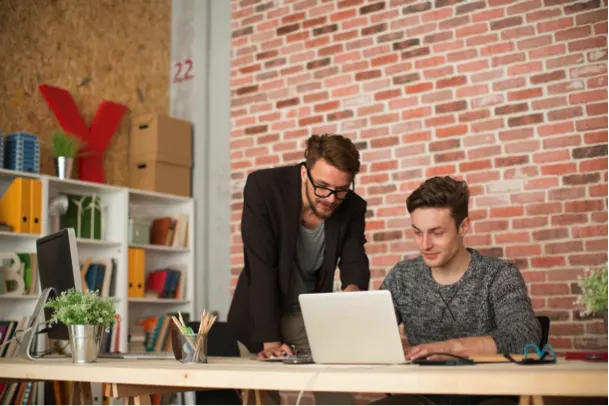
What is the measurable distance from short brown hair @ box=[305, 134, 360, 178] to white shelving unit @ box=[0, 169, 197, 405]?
1.84 m

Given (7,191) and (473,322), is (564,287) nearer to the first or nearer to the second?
(473,322)

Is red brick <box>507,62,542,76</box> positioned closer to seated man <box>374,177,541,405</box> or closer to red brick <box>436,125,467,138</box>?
red brick <box>436,125,467,138</box>

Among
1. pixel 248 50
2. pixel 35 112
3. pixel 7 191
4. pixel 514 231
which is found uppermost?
pixel 248 50

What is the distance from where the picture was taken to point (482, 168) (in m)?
3.85

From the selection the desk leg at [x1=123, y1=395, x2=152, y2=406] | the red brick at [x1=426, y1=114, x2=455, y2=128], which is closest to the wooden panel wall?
the red brick at [x1=426, y1=114, x2=455, y2=128]

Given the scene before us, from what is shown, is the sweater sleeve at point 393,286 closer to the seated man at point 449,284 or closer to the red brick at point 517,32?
the seated man at point 449,284

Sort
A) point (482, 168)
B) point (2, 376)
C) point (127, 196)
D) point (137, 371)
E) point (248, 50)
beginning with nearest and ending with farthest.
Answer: point (137, 371) → point (2, 376) → point (482, 168) → point (127, 196) → point (248, 50)

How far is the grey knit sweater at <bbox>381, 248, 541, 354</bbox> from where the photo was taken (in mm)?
2197

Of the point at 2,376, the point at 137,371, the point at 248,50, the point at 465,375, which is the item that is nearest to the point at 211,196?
the point at 248,50

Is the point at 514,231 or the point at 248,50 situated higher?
the point at 248,50

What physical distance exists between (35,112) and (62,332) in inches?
93.2

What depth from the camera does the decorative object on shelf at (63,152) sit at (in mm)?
4285

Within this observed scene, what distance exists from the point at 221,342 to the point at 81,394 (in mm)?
555

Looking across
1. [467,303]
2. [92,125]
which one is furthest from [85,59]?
[467,303]
